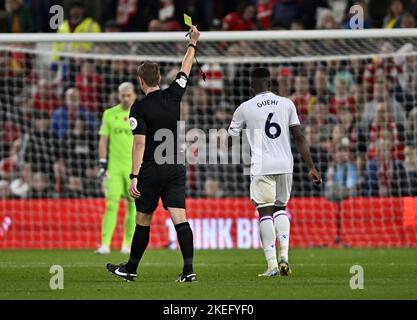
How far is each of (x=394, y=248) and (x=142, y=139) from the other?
7.79 m

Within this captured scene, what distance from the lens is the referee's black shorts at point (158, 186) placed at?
1055cm

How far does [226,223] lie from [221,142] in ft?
6.13

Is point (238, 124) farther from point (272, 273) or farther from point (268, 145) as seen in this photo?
point (272, 273)

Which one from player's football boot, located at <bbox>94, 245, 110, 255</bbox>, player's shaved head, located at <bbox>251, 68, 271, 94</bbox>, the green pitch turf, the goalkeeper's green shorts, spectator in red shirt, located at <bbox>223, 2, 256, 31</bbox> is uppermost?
spectator in red shirt, located at <bbox>223, 2, 256, 31</bbox>

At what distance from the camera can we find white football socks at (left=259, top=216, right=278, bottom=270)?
1130cm

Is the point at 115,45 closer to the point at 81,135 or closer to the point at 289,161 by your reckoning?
the point at 81,135

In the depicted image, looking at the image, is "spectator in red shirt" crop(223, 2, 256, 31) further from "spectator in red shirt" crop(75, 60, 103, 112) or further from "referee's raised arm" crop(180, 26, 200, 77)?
"referee's raised arm" crop(180, 26, 200, 77)

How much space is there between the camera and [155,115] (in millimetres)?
10523

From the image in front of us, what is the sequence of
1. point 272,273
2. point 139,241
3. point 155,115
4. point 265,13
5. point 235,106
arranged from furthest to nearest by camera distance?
1. point 265,13
2. point 235,106
3. point 272,273
4. point 139,241
5. point 155,115

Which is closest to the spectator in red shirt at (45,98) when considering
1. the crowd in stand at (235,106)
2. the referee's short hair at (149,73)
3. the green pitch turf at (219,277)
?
the crowd in stand at (235,106)

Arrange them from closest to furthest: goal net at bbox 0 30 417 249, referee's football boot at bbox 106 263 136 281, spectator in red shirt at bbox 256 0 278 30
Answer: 1. referee's football boot at bbox 106 263 136 281
2. goal net at bbox 0 30 417 249
3. spectator in red shirt at bbox 256 0 278 30

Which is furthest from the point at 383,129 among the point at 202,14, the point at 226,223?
the point at 202,14

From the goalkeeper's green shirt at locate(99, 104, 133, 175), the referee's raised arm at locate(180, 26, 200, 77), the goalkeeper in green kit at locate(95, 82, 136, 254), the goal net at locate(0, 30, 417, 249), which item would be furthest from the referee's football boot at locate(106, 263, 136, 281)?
the goal net at locate(0, 30, 417, 249)

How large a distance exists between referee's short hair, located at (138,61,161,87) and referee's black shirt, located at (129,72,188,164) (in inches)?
4.1
